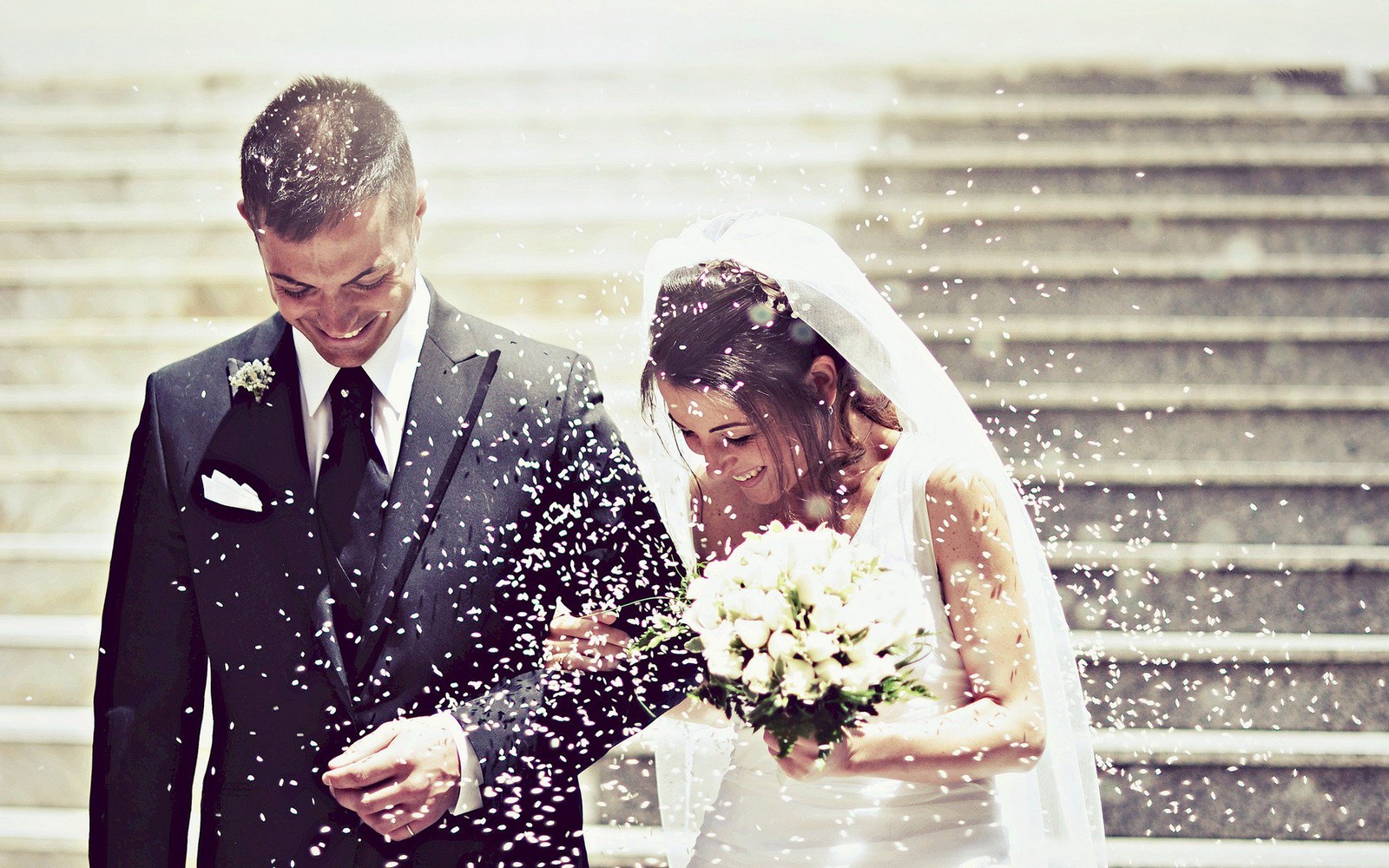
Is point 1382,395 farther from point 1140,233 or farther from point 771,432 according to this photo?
point 771,432

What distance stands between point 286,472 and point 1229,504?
316cm

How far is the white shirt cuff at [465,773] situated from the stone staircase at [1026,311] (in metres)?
1.67

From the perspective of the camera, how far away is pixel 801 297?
1.96 meters

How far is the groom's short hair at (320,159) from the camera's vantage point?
1.73 meters

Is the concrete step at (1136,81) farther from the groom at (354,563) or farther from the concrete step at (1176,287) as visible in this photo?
the groom at (354,563)

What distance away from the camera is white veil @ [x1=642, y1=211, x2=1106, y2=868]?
198cm

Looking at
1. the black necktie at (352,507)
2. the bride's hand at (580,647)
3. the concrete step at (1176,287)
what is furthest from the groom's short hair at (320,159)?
the concrete step at (1176,287)

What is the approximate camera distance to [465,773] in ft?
5.85

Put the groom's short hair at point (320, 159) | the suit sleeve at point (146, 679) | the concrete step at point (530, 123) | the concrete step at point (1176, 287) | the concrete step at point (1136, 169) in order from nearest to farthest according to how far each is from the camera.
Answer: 1. the groom's short hair at point (320, 159)
2. the suit sleeve at point (146, 679)
3. the concrete step at point (1176, 287)
4. the concrete step at point (1136, 169)
5. the concrete step at point (530, 123)

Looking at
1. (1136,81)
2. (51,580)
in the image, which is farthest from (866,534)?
(1136,81)

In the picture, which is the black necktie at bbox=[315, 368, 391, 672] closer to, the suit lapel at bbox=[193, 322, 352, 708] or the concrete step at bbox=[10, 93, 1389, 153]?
the suit lapel at bbox=[193, 322, 352, 708]

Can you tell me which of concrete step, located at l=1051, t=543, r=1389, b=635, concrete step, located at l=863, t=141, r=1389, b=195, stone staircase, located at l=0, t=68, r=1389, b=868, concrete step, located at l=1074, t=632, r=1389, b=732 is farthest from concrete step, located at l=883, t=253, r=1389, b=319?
concrete step, located at l=1074, t=632, r=1389, b=732

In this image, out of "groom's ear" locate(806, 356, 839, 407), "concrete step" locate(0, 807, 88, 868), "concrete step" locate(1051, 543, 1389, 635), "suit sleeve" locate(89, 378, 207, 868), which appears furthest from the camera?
"concrete step" locate(1051, 543, 1389, 635)

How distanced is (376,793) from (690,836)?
2.99 feet
